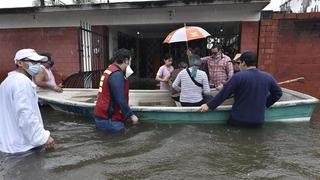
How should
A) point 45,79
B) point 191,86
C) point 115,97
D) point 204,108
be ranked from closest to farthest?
point 115,97 < point 204,108 < point 191,86 < point 45,79

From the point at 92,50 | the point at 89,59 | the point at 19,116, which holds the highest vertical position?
the point at 92,50

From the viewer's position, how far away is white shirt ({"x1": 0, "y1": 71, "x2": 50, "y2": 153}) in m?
3.41

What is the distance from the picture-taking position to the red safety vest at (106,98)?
5.02 metres

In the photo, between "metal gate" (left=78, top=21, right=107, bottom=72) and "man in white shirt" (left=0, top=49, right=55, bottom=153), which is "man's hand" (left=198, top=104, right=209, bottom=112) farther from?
"metal gate" (left=78, top=21, right=107, bottom=72)

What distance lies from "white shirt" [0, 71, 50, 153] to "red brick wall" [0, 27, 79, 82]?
6454 mm

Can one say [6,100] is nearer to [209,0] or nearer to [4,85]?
[4,85]

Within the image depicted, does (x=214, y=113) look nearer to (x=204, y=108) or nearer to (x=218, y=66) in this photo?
(x=204, y=108)

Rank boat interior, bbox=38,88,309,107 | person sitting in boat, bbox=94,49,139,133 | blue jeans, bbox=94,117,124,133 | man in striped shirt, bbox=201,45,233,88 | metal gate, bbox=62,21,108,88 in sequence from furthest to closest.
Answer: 1. metal gate, bbox=62,21,108,88
2. boat interior, bbox=38,88,309,107
3. man in striped shirt, bbox=201,45,233,88
4. blue jeans, bbox=94,117,124,133
5. person sitting in boat, bbox=94,49,139,133

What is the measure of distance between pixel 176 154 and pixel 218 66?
257cm

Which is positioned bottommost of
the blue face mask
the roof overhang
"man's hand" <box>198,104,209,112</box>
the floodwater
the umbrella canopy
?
the floodwater

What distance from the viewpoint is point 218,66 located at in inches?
263

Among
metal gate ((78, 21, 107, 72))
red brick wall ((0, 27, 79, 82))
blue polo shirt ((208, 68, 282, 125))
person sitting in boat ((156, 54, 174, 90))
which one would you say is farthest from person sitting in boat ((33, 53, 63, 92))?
blue polo shirt ((208, 68, 282, 125))

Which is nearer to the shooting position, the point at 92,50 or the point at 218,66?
the point at 218,66

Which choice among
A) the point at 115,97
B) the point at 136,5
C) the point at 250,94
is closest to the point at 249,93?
the point at 250,94
